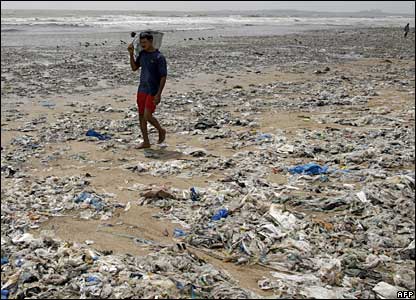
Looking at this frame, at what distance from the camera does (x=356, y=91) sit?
13078 mm

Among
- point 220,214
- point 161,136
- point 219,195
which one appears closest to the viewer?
point 220,214

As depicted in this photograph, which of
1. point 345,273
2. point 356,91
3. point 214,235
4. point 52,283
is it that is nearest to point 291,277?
point 345,273

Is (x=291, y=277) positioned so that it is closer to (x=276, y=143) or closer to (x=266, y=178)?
(x=266, y=178)

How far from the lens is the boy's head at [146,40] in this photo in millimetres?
7312

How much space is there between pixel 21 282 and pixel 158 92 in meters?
4.47

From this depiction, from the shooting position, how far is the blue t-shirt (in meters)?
7.55

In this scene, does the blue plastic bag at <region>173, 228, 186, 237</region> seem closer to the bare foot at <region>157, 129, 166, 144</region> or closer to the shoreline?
the shoreline

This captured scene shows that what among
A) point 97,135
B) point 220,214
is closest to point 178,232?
point 220,214

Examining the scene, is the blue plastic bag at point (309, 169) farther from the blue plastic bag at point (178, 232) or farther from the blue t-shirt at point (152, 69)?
the blue t-shirt at point (152, 69)

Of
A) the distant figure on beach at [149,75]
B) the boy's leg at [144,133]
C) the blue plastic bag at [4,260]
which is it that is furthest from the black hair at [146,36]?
the blue plastic bag at [4,260]

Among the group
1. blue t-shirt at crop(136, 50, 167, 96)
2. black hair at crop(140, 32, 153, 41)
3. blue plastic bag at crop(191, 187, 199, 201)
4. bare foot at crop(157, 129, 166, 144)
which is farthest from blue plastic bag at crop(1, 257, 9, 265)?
bare foot at crop(157, 129, 166, 144)

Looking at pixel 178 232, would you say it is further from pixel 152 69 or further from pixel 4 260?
pixel 152 69

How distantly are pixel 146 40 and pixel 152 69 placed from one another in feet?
1.52

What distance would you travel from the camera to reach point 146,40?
24.3ft
